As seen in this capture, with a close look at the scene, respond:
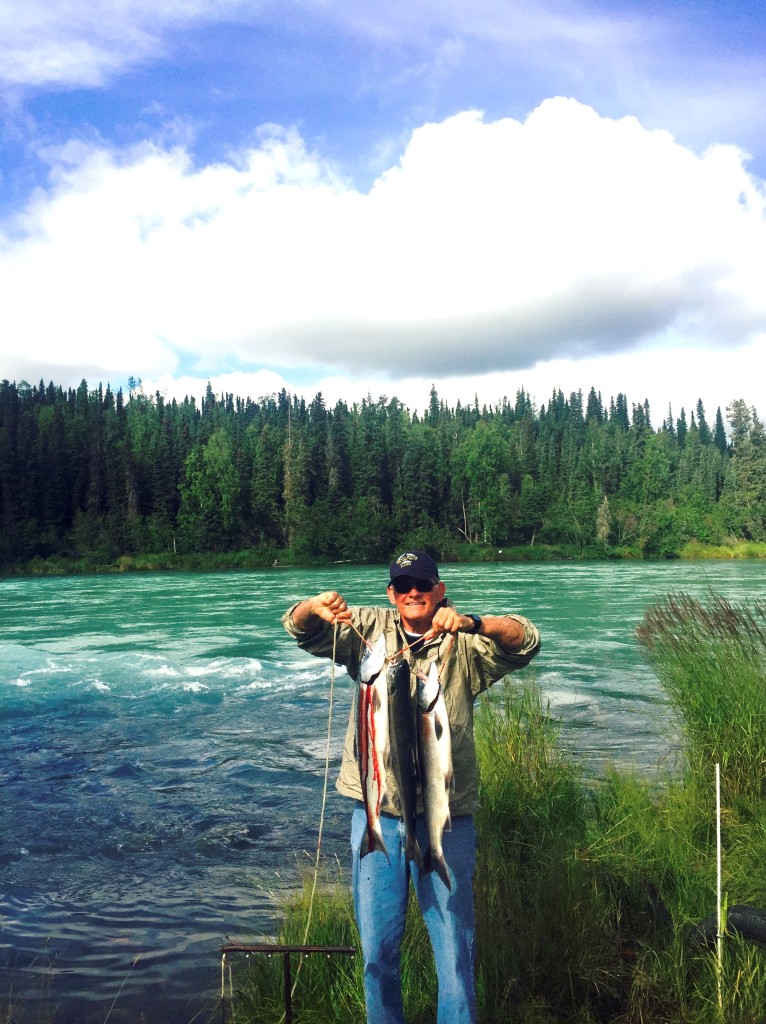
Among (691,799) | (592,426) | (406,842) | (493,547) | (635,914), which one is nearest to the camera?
(406,842)

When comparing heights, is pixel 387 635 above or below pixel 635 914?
above

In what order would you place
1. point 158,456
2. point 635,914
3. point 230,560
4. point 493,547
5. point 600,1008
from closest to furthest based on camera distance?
point 600,1008 → point 635,914 → point 230,560 → point 493,547 → point 158,456


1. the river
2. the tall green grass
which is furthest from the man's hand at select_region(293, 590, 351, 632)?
the river

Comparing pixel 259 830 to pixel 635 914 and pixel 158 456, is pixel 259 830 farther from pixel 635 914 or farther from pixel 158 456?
pixel 158 456

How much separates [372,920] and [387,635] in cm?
118

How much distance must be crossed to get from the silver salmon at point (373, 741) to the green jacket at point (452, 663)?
0.08 meters

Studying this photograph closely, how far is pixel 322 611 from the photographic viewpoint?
12.7 ft

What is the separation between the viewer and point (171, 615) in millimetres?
33344

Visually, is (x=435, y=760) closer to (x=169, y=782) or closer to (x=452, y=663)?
(x=452, y=663)

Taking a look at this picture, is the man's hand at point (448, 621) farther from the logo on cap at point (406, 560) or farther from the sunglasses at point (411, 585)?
the logo on cap at point (406, 560)

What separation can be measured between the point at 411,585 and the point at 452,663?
396 mm

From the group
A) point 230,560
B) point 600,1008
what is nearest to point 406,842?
point 600,1008

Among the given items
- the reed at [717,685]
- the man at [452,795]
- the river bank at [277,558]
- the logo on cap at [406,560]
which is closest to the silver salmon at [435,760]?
the man at [452,795]

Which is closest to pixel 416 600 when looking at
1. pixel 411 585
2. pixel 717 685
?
pixel 411 585
